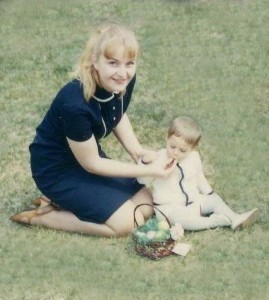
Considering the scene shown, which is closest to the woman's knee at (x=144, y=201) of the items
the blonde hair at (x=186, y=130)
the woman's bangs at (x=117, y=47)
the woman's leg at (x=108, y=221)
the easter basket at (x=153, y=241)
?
the woman's leg at (x=108, y=221)

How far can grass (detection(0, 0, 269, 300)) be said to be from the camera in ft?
15.1

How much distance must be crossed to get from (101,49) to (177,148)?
0.87 metres

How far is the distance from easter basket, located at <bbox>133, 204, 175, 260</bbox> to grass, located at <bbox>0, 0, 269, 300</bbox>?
64mm

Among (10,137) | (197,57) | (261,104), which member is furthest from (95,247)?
(197,57)

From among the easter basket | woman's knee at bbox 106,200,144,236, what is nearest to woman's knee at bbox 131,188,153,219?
woman's knee at bbox 106,200,144,236

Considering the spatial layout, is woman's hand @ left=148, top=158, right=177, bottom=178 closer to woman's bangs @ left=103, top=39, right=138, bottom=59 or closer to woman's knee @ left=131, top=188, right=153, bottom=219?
woman's knee @ left=131, top=188, right=153, bottom=219

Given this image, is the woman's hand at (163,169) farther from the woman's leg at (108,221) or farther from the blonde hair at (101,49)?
the blonde hair at (101,49)

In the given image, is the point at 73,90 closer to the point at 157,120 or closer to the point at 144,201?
the point at 144,201

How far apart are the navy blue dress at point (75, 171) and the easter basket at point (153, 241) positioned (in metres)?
0.30

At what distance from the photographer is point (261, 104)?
700cm

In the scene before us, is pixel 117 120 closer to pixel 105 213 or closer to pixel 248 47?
pixel 105 213

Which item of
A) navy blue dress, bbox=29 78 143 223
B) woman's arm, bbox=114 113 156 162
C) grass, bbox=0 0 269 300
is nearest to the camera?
grass, bbox=0 0 269 300

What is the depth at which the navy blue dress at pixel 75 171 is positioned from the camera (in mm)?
4980

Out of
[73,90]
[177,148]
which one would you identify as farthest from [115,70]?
[177,148]
